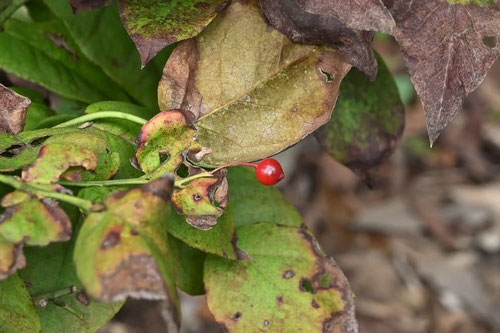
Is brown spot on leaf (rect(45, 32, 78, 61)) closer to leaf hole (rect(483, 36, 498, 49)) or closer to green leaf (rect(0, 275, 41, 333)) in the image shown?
green leaf (rect(0, 275, 41, 333))

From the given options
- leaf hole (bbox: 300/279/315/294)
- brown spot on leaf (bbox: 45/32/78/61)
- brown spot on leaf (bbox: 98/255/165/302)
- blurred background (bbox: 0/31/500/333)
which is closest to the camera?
brown spot on leaf (bbox: 98/255/165/302)

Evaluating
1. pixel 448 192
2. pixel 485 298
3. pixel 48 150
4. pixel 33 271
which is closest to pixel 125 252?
pixel 48 150

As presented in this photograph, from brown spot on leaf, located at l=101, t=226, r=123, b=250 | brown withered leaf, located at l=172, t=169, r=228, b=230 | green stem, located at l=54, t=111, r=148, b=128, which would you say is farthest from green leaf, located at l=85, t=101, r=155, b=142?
brown spot on leaf, located at l=101, t=226, r=123, b=250

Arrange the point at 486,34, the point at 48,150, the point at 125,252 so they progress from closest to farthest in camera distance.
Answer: the point at 125,252 → the point at 48,150 → the point at 486,34

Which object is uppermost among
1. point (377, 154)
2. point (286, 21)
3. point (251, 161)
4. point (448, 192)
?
point (286, 21)

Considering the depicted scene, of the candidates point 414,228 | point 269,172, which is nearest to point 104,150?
point 269,172

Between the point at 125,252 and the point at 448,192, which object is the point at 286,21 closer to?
the point at 125,252

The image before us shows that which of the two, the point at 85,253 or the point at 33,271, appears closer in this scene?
the point at 85,253
